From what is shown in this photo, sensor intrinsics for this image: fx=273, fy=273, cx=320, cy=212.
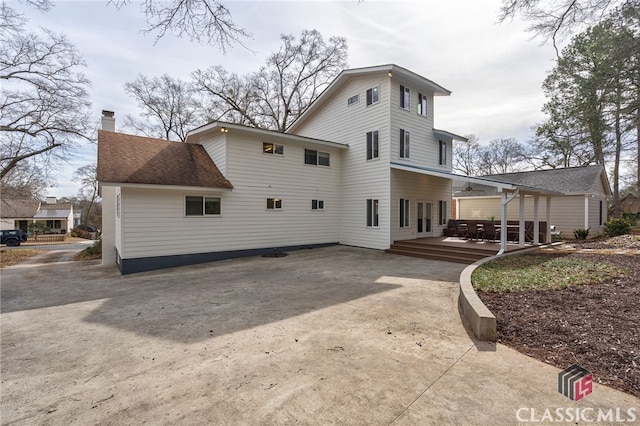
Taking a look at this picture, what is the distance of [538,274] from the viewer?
6664 millimetres

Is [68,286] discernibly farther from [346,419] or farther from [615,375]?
[615,375]

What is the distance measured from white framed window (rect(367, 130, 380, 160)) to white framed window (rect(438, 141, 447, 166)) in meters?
4.39

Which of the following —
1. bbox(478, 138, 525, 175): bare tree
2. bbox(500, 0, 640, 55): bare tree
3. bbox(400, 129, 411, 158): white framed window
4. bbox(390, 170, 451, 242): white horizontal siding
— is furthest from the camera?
bbox(478, 138, 525, 175): bare tree

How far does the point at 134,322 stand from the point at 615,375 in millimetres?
6618

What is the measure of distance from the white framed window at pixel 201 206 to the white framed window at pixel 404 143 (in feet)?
27.6

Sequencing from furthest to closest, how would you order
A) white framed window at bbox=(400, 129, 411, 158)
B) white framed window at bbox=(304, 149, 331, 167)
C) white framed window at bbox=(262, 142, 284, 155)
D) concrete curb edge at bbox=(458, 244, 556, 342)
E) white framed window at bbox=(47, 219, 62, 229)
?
white framed window at bbox=(47, 219, 62, 229)
white framed window at bbox=(304, 149, 331, 167)
white framed window at bbox=(400, 129, 411, 158)
white framed window at bbox=(262, 142, 284, 155)
concrete curb edge at bbox=(458, 244, 556, 342)

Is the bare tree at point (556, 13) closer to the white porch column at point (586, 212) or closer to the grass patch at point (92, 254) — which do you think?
the white porch column at point (586, 212)

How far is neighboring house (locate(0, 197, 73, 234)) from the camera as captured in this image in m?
36.7

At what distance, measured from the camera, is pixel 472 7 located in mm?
5738

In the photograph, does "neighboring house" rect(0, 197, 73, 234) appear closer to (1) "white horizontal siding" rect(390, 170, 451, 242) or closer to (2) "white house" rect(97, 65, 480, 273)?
(2) "white house" rect(97, 65, 480, 273)

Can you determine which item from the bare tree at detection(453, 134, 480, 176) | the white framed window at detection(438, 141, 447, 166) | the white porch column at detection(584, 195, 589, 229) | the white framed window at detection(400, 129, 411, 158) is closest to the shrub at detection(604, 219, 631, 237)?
the white porch column at detection(584, 195, 589, 229)

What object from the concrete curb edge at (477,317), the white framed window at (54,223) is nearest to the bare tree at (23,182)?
the concrete curb edge at (477,317)

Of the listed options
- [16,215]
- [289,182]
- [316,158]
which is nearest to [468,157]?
[316,158]

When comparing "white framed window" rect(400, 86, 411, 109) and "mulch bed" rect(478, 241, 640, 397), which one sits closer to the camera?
"mulch bed" rect(478, 241, 640, 397)
